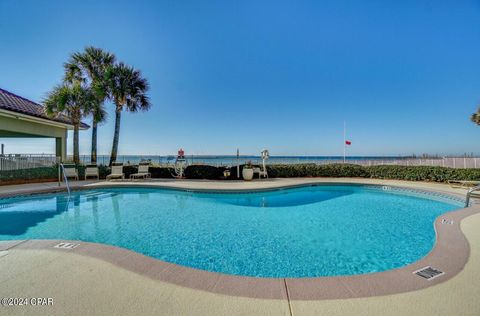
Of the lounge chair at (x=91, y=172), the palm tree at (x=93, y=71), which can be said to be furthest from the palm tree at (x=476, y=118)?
the lounge chair at (x=91, y=172)

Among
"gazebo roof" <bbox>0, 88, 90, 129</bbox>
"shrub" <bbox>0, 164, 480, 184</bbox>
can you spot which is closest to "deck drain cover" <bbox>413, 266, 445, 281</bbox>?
"shrub" <bbox>0, 164, 480, 184</bbox>

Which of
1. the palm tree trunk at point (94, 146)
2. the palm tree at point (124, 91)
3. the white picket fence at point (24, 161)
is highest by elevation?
the palm tree at point (124, 91)

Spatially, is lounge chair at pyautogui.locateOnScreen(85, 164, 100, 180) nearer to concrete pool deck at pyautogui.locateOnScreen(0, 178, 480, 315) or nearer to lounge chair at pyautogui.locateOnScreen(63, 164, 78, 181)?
lounge chair at pyautogui.locateOnScreen(63, 164, 78, 181)

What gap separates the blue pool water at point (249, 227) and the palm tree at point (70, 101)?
533 cm

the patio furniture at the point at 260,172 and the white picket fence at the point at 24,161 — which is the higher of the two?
the white picket fence at the point at 24,161

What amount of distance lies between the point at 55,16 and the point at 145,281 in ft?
34.3

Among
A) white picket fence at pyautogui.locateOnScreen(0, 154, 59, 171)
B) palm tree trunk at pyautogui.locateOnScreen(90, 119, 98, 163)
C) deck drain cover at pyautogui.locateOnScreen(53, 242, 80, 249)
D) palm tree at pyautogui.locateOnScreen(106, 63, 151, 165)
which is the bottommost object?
deck drain cover at pyautogui.locateOnScreen(53, 242, 80, 249)

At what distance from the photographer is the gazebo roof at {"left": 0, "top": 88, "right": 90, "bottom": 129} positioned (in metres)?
9.37

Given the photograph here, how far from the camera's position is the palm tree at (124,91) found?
12.0 m

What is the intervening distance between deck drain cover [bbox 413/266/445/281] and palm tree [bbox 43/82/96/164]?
44.9 ft

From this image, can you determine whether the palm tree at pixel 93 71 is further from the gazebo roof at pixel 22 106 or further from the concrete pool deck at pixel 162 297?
the concrete pool deck at pixel 162 297

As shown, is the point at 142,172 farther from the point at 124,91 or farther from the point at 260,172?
the point at 260,172

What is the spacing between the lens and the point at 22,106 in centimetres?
1066

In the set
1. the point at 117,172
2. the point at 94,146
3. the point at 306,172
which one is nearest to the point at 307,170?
the point at 306,172
